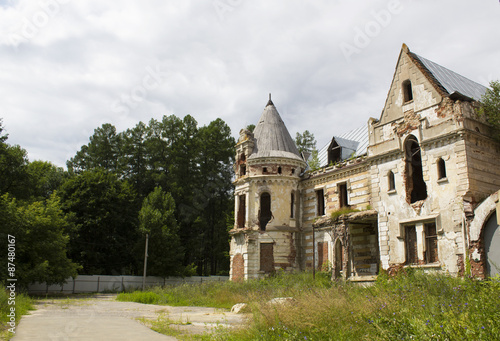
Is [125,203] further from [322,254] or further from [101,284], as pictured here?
[322,254]

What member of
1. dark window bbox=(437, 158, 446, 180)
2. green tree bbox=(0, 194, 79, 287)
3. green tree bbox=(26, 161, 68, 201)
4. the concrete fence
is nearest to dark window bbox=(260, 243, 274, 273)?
the concrete fence

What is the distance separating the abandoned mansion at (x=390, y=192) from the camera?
66.0 feet

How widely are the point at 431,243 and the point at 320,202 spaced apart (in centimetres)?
1106

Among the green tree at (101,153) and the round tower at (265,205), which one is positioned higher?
the green tree at (101,153)

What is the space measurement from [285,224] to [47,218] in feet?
57.0

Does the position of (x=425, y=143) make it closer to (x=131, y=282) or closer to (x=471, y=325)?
(x=471, y=325)

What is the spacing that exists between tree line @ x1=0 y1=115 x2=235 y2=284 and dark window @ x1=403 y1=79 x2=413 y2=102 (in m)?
25.5

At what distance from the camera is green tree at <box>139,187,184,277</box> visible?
138ft

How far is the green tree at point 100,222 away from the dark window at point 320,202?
22.3 m

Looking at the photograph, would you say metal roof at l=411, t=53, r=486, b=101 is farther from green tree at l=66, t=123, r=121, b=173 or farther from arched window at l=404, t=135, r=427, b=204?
green tree at l=66, t=123, r=121, b=173

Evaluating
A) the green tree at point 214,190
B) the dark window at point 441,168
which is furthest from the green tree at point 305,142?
the dark window at point 441,168

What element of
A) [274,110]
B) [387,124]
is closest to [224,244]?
[274,110]

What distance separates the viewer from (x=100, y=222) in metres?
43.1

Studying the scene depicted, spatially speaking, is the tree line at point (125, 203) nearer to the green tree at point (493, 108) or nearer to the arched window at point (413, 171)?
the arched window at point (413, 171)
